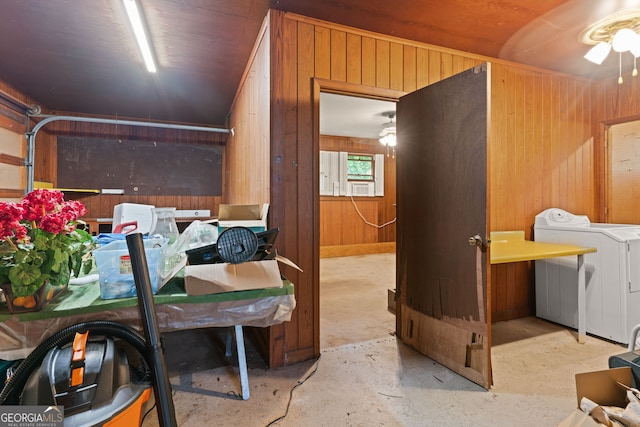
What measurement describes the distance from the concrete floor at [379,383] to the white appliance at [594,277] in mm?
155

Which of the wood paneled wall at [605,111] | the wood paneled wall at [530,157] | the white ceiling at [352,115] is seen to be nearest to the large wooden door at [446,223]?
the wood paneled wall at [530,157]

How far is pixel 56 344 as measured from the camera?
1.12 metres

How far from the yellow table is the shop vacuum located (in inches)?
79.3

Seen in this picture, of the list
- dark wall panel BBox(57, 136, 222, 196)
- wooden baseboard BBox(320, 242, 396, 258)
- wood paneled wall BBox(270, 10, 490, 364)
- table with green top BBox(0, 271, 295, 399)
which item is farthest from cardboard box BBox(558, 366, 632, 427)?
dark wall panel BBox(57, 136, 222, 196)

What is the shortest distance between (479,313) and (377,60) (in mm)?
1990

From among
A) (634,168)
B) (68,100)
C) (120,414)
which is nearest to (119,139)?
(68,100)

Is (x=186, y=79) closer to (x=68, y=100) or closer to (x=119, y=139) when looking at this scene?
(x=68, y=100)

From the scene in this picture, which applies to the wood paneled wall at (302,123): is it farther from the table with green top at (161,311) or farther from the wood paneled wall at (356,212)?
the wood paneled wall at (356,212)

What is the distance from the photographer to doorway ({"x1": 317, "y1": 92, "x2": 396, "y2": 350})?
3.01m

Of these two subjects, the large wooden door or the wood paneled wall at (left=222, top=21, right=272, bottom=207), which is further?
the wood paneled wall at (left=222, top=21, right=272, bottom=207)

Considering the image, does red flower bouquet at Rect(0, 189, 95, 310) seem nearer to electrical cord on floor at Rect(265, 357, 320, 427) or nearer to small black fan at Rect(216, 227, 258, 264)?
small black fan at Rect(216, 227, 258, 264)

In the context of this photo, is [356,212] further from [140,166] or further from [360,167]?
[140,166]

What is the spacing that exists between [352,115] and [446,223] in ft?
11.3

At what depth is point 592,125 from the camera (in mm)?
3266
